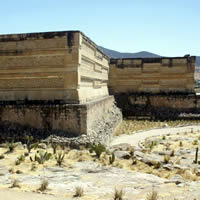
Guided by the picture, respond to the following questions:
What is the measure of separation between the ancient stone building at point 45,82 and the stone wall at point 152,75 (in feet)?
34.0

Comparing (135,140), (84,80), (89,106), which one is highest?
(84,80)

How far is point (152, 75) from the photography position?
2073 centimetres

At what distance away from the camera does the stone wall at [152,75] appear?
2017 centimetres

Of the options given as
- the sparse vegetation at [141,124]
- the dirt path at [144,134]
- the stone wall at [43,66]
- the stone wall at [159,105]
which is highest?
the stone wall at [43,66]

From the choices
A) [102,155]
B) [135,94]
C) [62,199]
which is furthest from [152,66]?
[62,199]

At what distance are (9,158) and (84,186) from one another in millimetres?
3194

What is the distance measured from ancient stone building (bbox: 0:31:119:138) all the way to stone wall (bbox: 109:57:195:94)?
10375 mm

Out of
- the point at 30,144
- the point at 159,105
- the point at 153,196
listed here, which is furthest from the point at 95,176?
the point at 159,105

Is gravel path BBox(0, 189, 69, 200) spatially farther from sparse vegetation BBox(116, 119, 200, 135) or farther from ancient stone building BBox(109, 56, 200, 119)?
ancient stone building BBox(109, 56, 200, 119)

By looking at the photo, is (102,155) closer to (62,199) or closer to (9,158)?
(9,158)

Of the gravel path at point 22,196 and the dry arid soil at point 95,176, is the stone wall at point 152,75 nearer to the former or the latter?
the dry arid soil at point 95,176

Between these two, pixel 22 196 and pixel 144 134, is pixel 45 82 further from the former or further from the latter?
pixel 22 196

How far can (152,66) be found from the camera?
814 inches

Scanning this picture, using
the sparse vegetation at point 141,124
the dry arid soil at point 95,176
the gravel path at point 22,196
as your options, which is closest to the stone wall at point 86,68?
the dry arid soil at point 95,176
